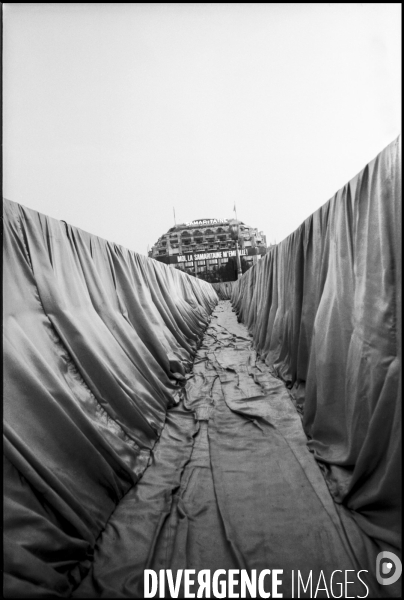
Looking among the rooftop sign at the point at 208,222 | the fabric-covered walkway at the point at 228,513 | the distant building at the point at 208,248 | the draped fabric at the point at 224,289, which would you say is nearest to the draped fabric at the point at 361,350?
the fabric-covered walkway at the point at 228,513

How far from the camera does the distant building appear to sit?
35500 millimetres

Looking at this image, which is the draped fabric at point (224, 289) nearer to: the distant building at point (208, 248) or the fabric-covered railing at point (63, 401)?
the distant building at point (208, 248)

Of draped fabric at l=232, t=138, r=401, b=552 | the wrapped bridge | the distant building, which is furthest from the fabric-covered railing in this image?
the distant building

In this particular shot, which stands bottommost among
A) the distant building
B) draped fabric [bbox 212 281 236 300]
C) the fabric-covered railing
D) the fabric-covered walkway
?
the fabric-covered walkway

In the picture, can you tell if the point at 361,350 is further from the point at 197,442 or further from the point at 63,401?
the point at 63,401

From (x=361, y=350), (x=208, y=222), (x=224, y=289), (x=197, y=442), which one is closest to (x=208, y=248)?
(x=208, y=222)

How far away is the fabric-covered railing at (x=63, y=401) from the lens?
1.16 m

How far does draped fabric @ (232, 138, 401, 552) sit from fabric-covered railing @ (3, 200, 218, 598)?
4.06ft

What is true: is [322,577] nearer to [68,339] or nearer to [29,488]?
[29,488]

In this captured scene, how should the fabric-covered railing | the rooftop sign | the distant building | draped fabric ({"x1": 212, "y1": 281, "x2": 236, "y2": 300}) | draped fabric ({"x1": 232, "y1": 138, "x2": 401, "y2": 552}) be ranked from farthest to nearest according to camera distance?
the rooftop sign < the distant building < draped fabric ({"x1": 212, "y1": 281, "x2": 236, "y2": 300}) < draped fabric ({"x1": 232, "y1": 138, "x2": 401, "y2": 552}) < the fabric-covered railing

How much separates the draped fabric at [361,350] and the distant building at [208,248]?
3129 cm

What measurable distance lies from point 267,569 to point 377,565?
430mm

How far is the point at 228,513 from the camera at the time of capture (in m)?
1.51

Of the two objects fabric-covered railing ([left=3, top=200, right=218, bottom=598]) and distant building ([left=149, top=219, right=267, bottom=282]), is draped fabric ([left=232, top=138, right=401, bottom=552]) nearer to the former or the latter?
fabric-covered railing ([left=3, top=200, right=218, bottom=598])
